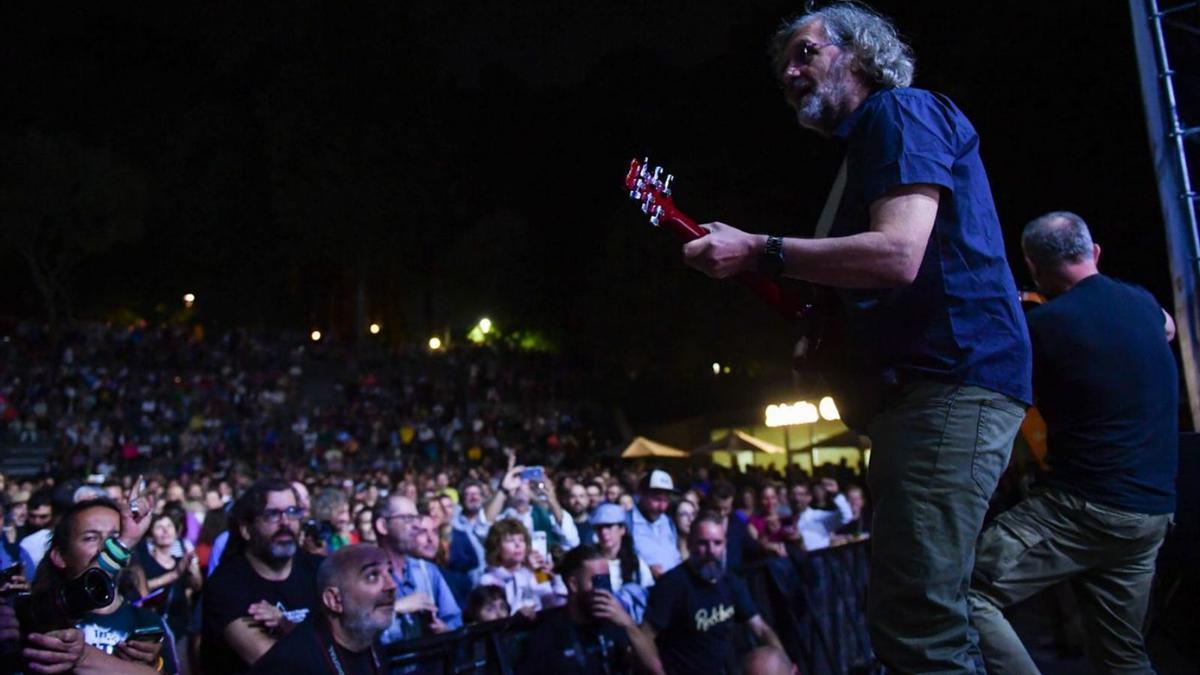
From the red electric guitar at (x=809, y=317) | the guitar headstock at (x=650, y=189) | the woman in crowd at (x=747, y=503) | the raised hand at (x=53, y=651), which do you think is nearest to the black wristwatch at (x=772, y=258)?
the red electric guitar at (x=809, y=317)

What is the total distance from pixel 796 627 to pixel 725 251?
4902 millimetres

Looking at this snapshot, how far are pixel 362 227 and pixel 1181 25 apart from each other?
112ft

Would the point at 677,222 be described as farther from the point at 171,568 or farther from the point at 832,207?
the point at 171,568

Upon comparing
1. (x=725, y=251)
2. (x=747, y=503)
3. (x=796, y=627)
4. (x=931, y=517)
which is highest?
(x=725, y=251)

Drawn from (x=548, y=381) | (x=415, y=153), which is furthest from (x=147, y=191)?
(x=548, y=381)

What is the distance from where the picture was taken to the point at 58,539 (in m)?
3.67

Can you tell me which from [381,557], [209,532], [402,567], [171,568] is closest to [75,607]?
[381,557]

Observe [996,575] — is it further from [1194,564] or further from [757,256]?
[757,256]

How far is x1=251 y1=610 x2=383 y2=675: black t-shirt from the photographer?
345 centimetres

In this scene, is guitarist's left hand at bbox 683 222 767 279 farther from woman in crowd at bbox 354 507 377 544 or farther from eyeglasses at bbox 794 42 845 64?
woman in crowd at bbox 354 507 377 544

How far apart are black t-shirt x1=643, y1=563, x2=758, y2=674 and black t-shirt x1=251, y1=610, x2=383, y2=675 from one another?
1819mm

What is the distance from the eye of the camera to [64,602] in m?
2.64

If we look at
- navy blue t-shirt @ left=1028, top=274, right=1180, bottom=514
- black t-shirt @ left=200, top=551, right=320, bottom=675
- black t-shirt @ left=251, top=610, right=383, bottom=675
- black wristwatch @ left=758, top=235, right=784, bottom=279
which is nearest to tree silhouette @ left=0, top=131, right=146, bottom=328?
black t-shirt @ left=200, top=551, right=320, bottom=675

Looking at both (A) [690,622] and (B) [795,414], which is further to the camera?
(B) [795,414]
